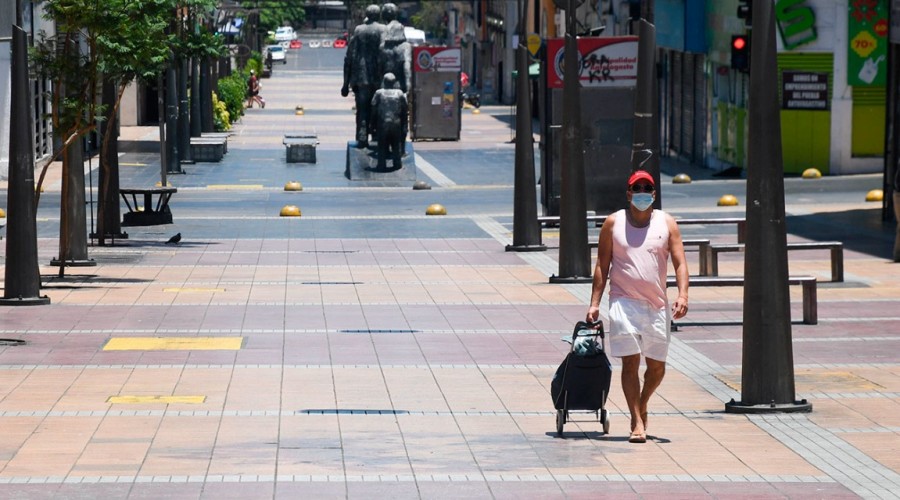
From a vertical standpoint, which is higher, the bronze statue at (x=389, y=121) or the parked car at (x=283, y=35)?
the parked car at (x=283, y=35)

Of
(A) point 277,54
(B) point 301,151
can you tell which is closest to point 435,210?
(B) point 301,151

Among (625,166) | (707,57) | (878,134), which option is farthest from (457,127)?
(625,166)

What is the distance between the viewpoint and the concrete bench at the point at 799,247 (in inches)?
780

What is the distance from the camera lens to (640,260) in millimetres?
10969

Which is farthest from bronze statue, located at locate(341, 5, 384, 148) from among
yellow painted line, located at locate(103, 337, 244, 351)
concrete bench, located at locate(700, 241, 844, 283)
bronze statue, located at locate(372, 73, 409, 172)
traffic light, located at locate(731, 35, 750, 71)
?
yellow painted line, located at locate(103, 337, 244, 351)

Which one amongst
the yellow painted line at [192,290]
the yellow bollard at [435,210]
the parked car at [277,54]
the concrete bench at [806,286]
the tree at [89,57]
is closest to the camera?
the concrete bench at [806,286]

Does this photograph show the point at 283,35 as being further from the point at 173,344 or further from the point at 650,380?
the point at 650,380

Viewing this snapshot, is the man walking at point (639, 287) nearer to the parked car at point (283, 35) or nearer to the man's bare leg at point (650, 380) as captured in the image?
the man's bare leg at point (650, 380)

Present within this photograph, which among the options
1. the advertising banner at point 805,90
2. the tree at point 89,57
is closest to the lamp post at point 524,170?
the tree at point 89,57

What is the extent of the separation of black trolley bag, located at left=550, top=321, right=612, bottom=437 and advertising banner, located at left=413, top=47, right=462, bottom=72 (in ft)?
157

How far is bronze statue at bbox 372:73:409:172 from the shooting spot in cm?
4053

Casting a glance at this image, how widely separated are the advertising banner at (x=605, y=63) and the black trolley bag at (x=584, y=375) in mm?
16699

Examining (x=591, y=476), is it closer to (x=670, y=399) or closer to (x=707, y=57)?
(x=670, y=399)

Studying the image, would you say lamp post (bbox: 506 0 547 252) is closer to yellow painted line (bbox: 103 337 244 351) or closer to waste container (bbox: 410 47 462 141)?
yellow painted line (bbox: 103 337 244 351)
